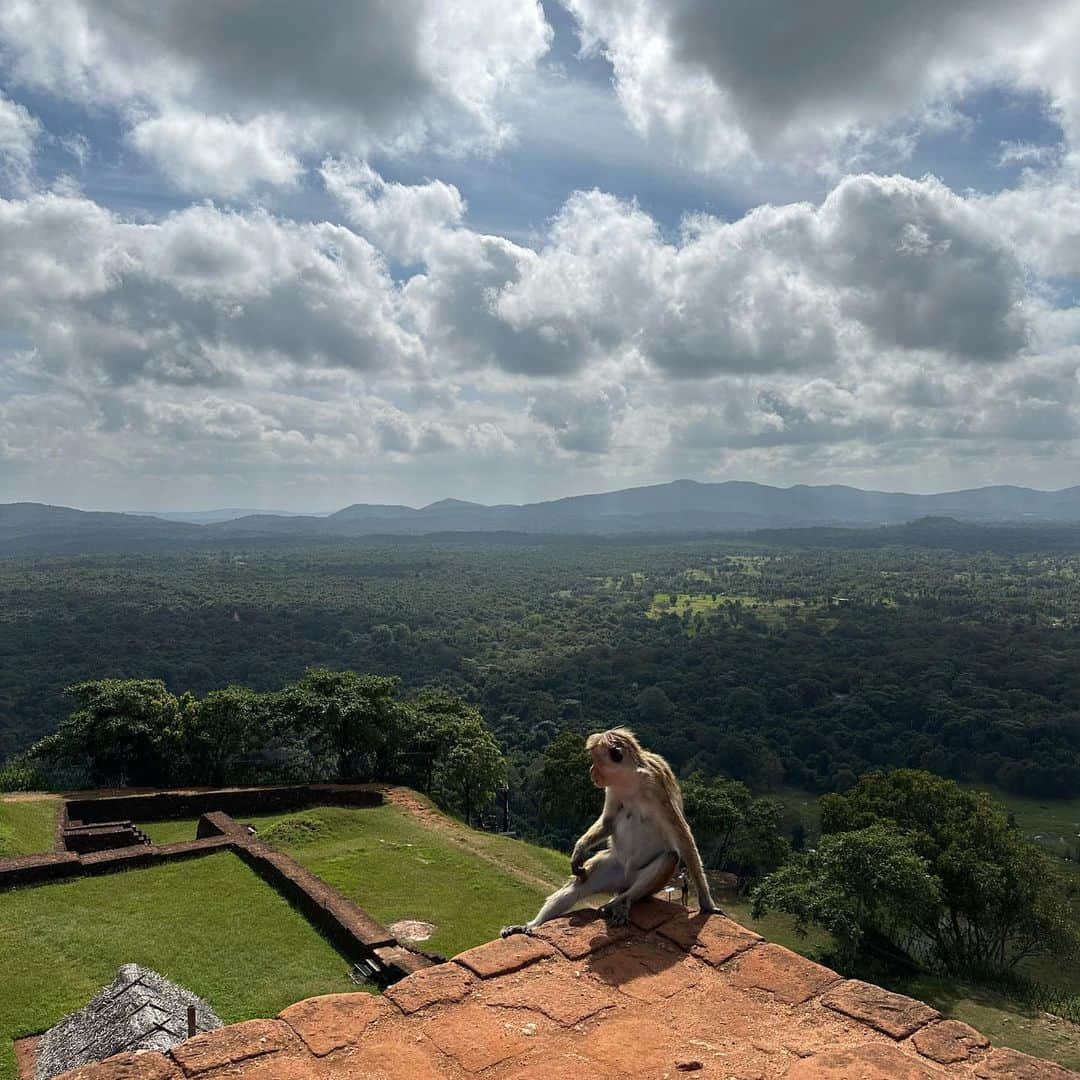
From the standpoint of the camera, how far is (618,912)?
415 centimetres

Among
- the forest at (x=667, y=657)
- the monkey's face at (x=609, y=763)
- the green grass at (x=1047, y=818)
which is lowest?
the green grass at (x=1047, y=818)

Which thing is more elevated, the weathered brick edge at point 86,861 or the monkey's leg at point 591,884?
the monkey's leg at point 591,884

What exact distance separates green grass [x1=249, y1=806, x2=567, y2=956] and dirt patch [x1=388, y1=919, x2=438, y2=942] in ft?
0.43

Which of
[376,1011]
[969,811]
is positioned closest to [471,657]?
[969,811]

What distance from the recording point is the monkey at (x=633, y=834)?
173 inches

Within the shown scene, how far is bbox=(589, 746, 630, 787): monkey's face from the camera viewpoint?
14.9 feet

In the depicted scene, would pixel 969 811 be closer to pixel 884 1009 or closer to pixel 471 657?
pixel 884 1009

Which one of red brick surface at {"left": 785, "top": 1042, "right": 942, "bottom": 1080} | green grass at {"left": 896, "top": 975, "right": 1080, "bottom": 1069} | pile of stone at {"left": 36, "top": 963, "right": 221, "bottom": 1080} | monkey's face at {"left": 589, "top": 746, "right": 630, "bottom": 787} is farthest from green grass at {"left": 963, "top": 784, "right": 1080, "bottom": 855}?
red brick surface at {"left": 785, "top": 1042, "right": 942, "bottom": 1080}

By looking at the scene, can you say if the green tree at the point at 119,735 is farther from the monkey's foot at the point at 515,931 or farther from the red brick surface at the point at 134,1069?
the red brick surface at the point at 134,1069

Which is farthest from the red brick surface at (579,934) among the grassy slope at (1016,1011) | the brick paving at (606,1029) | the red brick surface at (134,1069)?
the grassy slope at (1016,1011)

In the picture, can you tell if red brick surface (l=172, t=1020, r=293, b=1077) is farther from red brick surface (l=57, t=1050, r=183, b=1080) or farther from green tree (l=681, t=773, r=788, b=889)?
green tree (l=681, t=773, r=788, b=889)

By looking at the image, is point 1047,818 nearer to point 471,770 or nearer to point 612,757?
point 471,770

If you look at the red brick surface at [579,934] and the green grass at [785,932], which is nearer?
the red brick surface at [579,934]

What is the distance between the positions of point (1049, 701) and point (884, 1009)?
247 ft
